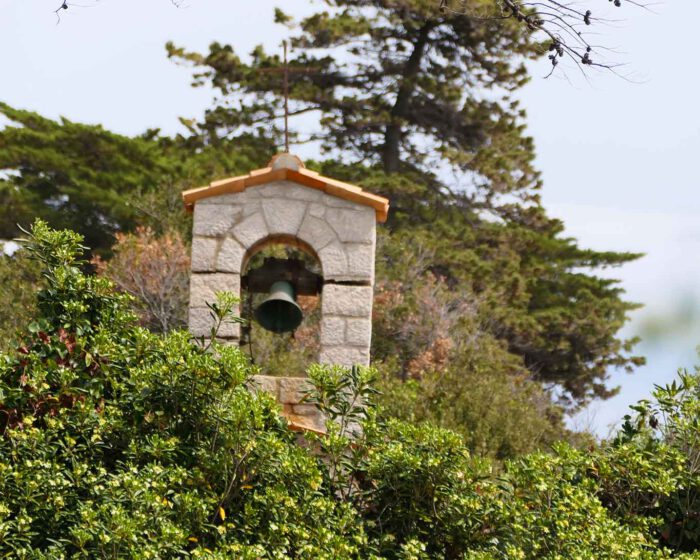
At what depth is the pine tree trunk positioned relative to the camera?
66.0 ft

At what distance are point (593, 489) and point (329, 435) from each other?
1527mm

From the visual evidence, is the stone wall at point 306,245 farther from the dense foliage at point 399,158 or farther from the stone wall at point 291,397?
the dense foliage at point 399,158

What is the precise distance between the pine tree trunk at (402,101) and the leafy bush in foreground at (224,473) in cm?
1470

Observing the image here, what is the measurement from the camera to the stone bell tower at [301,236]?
23.1 ft

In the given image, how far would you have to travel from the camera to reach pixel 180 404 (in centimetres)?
542

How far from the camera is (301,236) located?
23.2 ft

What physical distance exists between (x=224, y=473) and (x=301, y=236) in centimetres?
225

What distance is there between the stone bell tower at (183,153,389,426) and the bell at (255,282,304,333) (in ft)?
1.13

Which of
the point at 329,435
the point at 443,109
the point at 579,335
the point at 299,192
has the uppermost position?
the point at 443,109

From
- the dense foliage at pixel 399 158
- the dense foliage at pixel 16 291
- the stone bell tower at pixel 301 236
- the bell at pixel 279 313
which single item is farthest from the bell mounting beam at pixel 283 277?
the dense foliage at pixel 399 158

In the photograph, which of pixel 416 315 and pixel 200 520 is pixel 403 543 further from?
pixel 416 315

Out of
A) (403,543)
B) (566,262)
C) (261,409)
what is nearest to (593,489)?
(403,543)

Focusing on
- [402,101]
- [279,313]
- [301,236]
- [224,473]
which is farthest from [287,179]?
[402,101]

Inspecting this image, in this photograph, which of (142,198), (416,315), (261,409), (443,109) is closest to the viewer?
(261,409)
